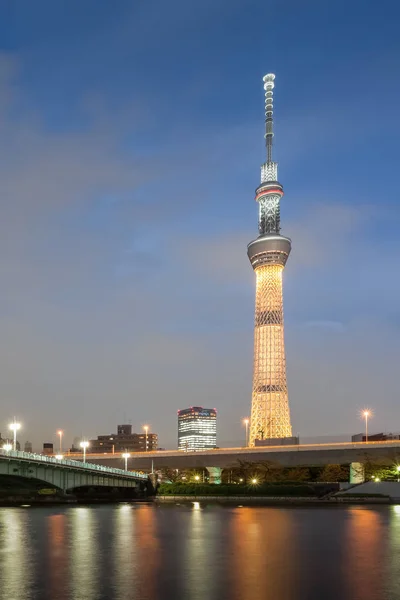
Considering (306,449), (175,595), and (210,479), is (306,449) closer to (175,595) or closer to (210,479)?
(210,479)

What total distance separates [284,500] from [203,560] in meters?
75.0

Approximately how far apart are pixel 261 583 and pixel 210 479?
421 ft

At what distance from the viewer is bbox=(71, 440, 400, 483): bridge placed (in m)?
131

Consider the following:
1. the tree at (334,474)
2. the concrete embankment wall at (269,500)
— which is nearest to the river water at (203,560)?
the concrete embankment wall at (269,500)

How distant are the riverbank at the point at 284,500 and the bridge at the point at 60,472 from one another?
917 centimetres

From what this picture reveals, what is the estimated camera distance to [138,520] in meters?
71.8

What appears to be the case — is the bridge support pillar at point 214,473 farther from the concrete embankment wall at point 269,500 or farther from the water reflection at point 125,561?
the water reflection at point 125,561

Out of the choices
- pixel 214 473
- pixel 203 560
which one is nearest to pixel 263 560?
pixel 203 560

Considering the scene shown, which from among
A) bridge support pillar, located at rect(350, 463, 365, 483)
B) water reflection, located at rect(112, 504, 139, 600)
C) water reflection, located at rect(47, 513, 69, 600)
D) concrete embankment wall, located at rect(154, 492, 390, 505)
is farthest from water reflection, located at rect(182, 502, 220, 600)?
bridge support pillar, located at rect(350, 463, 365, 483)

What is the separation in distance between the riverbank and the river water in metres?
40.4

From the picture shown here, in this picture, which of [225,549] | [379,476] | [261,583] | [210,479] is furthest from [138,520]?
[210,479]

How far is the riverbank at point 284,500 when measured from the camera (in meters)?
105

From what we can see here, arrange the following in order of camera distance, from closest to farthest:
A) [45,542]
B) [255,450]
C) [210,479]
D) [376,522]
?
1. [45,542]
2. [376,522]
3. [255,450]
4. [210,479]

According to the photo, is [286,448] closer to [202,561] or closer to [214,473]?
[214,473]
